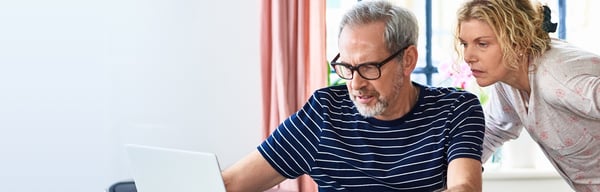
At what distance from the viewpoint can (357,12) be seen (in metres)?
1.81

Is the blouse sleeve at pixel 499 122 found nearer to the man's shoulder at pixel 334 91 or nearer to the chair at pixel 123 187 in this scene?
the man's shoulder at pixel 334 91

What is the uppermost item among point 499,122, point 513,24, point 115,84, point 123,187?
point 513,24

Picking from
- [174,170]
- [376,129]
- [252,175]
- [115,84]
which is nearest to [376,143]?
[376,129]

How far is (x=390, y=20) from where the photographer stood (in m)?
1.79

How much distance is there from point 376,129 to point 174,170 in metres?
0.52

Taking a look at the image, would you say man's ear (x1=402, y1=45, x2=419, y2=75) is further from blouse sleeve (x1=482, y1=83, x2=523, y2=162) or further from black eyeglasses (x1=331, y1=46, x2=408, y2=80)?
blouse sleeve (x1=482, y1=83, x2=523, y2=162)

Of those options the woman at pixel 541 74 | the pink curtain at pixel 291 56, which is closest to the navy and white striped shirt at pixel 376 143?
the woman at pixel 541 74

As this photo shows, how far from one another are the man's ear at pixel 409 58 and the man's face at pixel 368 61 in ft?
0.04

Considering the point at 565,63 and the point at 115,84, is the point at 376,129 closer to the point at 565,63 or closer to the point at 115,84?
the point at 565,63

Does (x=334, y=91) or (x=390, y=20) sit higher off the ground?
(x=390, y=20)

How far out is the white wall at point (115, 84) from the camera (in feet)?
8.95

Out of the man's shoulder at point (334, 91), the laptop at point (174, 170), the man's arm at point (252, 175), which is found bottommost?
the man's arm at point (252, 175)

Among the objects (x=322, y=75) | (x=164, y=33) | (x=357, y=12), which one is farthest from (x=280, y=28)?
(x=357, y=12)

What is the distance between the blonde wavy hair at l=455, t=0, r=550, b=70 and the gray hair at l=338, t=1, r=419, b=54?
0.53ft
